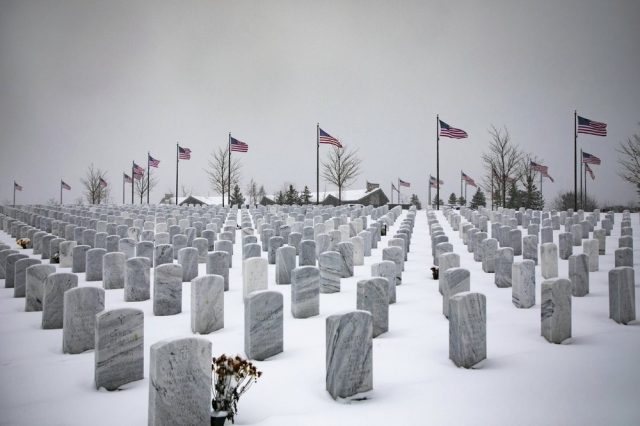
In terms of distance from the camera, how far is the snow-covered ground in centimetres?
375

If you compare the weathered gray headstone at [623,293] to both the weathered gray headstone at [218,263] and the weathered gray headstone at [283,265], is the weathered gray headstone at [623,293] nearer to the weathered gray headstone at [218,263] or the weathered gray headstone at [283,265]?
the weathered gray headstone at [283,265]

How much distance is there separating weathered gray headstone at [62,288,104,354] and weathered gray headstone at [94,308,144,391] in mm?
997

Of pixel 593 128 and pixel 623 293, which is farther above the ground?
pixel 593 128

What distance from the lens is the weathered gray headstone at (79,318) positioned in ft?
17.0

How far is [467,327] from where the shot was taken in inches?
189

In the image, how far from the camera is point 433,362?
4.96 meters

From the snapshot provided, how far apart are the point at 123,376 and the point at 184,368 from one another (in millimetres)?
1389

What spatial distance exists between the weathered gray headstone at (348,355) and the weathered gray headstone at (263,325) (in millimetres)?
1188

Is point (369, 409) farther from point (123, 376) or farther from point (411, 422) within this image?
point (123, 376)

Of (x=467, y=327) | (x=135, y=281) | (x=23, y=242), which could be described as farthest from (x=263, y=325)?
(x=23, y=242)

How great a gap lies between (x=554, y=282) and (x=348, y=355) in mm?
3129

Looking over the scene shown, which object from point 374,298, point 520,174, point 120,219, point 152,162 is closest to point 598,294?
point 374,298

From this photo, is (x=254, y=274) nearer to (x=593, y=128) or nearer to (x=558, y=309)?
(x=558, y=309)

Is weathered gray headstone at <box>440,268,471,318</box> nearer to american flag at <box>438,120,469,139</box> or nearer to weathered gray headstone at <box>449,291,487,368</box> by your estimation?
weathered gray headstone at <box>449,291,487,368</box>
